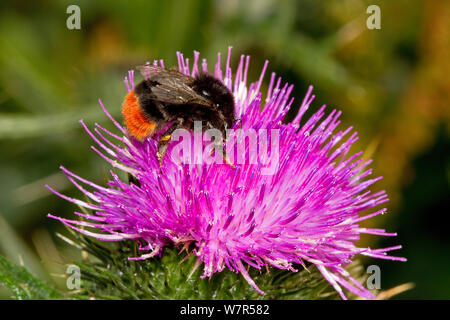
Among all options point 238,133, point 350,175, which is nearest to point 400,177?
point 350,175

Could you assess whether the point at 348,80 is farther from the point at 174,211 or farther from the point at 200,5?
the point at 174,211

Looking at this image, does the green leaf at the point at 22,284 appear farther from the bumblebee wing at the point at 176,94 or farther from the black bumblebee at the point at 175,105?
the bumblebee wing at the point at 176,94

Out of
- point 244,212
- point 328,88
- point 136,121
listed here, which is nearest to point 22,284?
point 136,121

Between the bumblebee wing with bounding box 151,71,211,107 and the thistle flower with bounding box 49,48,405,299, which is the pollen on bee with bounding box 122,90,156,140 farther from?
the bumblebee wing with bounding box 151,71,211,107

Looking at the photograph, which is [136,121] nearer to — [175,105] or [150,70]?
[175,105]

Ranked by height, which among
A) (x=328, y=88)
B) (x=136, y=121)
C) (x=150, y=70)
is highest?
(x=328, y=88)

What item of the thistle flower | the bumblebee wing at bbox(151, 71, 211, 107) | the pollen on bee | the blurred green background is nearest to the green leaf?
the thistle flower
